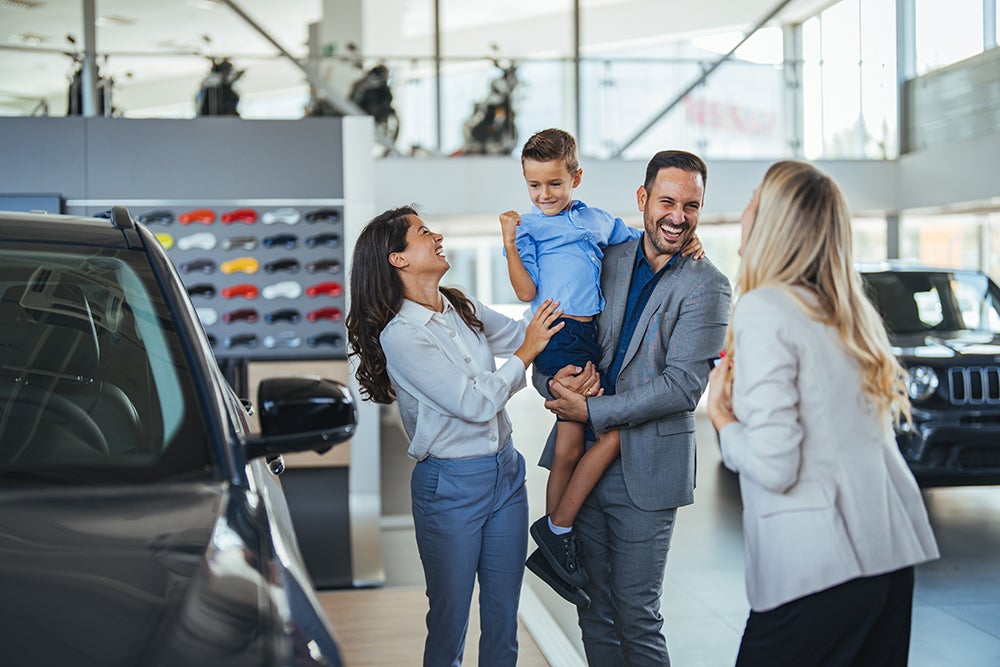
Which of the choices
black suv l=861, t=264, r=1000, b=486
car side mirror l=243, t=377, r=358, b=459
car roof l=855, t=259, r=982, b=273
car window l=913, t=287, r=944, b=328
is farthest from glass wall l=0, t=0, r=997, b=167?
car side mirror l=243, t=377, r=358, b=459

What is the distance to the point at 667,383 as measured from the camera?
257 centimetres

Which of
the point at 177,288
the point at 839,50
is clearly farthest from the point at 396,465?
the point at 839,50

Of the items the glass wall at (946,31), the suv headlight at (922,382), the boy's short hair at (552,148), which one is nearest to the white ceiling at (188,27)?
the glass wall at (946,31)

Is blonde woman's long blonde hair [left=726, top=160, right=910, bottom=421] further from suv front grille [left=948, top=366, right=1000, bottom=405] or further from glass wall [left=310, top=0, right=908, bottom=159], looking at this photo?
glass wall [left=310, top=0, right=908, bottom=159]

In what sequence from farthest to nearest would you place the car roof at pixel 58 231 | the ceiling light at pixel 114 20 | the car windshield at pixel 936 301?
1. the ceiling light at pixel 114 20
2. the car windshield at pixel 936 301
3. the car roof at pixel 58 231

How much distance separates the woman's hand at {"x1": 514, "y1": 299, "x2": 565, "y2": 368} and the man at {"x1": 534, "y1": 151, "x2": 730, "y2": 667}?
0.30 ft

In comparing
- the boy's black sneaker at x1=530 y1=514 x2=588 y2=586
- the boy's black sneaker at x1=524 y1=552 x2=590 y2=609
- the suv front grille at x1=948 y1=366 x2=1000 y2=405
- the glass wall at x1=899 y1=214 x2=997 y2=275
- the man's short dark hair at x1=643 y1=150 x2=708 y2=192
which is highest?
the glass wall at x1=899 y1=214 x2=997 y2=275

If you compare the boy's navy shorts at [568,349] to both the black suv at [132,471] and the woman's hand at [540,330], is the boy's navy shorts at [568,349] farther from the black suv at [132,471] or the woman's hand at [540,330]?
the black suv at [132,471]

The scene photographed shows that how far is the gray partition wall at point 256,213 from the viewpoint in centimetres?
544

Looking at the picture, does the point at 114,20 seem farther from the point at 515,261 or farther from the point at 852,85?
the point at 515,261

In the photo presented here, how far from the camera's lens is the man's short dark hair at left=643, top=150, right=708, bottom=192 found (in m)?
2.61

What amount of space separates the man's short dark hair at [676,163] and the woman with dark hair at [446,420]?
42cm

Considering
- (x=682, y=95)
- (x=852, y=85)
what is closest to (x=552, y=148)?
(x=682, y=95)

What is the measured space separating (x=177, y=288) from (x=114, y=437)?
314 millimetres
